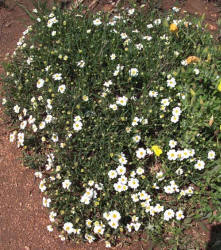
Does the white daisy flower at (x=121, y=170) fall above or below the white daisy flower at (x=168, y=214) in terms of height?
above

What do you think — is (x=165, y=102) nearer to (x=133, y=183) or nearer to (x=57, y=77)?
(x=133, y=183)

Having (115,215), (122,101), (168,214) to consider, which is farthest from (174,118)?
(115,215)

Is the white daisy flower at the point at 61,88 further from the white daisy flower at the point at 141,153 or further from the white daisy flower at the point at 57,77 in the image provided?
the white daisy flower at the point at 141,153

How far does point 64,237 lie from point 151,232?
2.94 feet

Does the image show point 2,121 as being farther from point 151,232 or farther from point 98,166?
point 151,232

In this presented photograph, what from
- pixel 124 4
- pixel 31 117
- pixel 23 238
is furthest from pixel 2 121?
pixel 124 4

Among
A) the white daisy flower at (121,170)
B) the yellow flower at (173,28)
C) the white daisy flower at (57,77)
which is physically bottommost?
the white daisy flower at (121,170)

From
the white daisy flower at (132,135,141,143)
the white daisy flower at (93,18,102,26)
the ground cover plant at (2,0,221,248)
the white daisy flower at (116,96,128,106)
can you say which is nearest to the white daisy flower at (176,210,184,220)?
the ground cover plant at (2,0,221,248)

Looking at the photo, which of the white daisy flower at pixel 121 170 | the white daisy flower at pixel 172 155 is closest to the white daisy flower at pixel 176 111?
the white daisy flower at pixel 172 155

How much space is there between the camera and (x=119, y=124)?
3.43 metres

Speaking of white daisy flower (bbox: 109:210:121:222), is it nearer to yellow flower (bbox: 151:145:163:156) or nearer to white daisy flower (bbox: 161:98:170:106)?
yellow flower (bbox: 151:145:163:156)

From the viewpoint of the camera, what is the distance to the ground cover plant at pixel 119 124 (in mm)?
3195

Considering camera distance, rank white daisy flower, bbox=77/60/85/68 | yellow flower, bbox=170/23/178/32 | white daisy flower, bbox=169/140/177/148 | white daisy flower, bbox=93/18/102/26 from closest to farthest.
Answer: white daisy flower, bbox=169/140/177/148, white daisy flower, bbox=77/60/85/68, yellow flower, bbox=170/23/178/32, white daisy flower, bbox=93/18/102/26

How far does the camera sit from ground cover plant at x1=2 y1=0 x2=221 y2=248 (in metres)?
3.20
